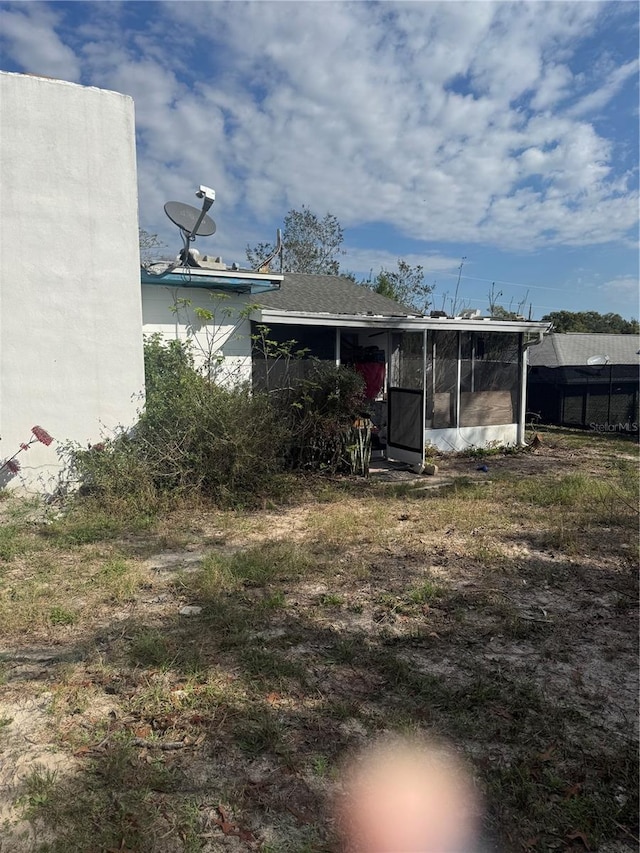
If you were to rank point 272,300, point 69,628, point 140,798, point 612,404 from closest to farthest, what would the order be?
1. point 140,798
2. point 69,628
3. point 272,300
4. point 612,404

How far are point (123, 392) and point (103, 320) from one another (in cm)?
96

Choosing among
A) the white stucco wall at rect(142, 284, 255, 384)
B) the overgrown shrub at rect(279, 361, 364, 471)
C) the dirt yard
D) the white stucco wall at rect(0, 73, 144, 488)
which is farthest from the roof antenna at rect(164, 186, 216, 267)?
the dirt yard

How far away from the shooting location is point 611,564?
185 inches

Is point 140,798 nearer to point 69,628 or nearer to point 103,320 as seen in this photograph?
point 69,628

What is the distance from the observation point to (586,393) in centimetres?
1555

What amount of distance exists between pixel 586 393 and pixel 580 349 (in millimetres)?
4421

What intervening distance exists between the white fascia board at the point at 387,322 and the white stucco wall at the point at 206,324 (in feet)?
1.36

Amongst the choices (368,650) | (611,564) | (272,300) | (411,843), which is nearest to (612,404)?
(272,300)

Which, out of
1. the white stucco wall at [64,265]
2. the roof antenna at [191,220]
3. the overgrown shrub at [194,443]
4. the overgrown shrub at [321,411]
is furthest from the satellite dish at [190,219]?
the overgrown shrub at [321,411]

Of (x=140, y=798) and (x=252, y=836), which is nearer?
(x=252, y=836)

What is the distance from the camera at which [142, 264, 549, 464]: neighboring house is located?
329 inches

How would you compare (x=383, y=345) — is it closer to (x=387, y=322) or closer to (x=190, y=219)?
(x=387, y=322)

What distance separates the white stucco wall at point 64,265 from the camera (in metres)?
6.53

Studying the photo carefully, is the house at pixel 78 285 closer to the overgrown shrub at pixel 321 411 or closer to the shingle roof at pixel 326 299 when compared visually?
the overgrown shrub at pixel 321 411
